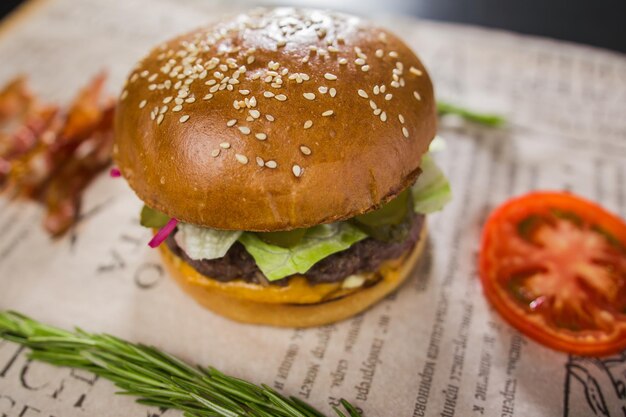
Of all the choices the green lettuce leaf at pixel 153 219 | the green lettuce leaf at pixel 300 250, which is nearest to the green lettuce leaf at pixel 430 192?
the green lettuce leaf at pixel 300 250

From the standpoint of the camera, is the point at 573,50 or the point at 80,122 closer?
the point at 80,122

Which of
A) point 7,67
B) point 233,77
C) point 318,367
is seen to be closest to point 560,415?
point 318,367

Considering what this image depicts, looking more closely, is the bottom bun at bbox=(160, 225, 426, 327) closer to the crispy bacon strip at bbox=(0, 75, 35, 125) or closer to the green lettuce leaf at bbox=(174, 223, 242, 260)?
the green lettuce leaf at bbox=(174, 223, 242, 260)

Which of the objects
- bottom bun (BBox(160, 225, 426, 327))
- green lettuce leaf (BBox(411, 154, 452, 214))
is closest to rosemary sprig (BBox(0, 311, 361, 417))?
bottom bun (BBox(160, 225, 426, 327))

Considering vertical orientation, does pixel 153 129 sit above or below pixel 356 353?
above

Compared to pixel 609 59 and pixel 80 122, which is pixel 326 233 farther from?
Answer: pixel 609 59

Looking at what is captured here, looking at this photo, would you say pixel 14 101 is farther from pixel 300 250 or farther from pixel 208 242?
pixel 300 250

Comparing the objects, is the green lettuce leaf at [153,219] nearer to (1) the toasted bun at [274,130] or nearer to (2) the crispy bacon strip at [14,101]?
(1) the toasted bun at [274,130]
